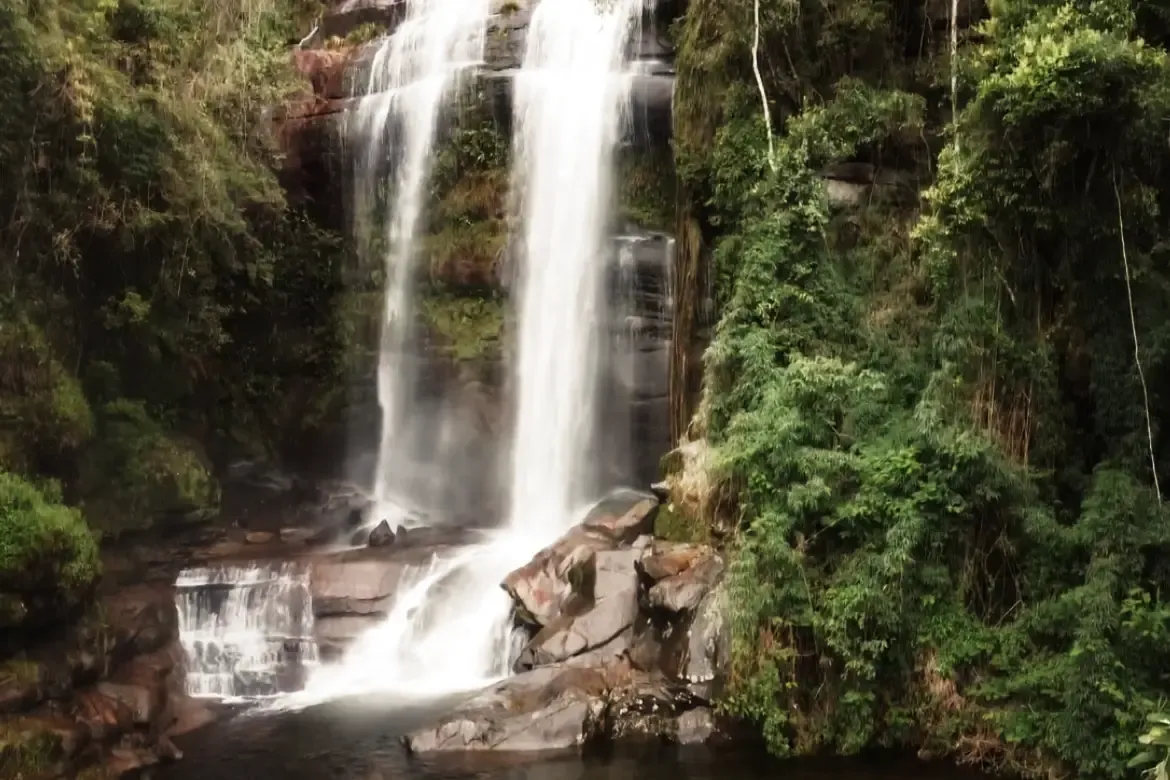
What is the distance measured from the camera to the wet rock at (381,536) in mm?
15141

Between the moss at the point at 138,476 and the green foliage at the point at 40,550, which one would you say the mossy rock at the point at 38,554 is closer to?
the green foliage at the point at 40,550

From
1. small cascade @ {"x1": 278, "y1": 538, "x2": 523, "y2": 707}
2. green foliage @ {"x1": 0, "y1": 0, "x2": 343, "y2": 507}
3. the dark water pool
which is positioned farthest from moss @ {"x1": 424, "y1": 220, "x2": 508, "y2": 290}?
the dark water pool

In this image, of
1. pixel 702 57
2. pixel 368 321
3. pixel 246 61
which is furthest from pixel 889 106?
pixel 368 321

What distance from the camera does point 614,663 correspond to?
10344 millimetres

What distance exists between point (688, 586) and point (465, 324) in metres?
9.12

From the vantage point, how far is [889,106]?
12008mm

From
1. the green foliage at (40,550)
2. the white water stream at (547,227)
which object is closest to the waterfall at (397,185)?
the white water stream at (547,227)

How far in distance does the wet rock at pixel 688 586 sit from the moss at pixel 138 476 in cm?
746

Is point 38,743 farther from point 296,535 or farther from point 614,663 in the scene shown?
point 296,535

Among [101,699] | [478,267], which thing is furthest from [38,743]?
[478,267]

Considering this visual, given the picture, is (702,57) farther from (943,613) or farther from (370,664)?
(370,664)

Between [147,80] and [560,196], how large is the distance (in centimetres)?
706

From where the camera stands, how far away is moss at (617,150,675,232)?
54.0 feet

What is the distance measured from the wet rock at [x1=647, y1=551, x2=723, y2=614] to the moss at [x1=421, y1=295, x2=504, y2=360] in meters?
8.15
